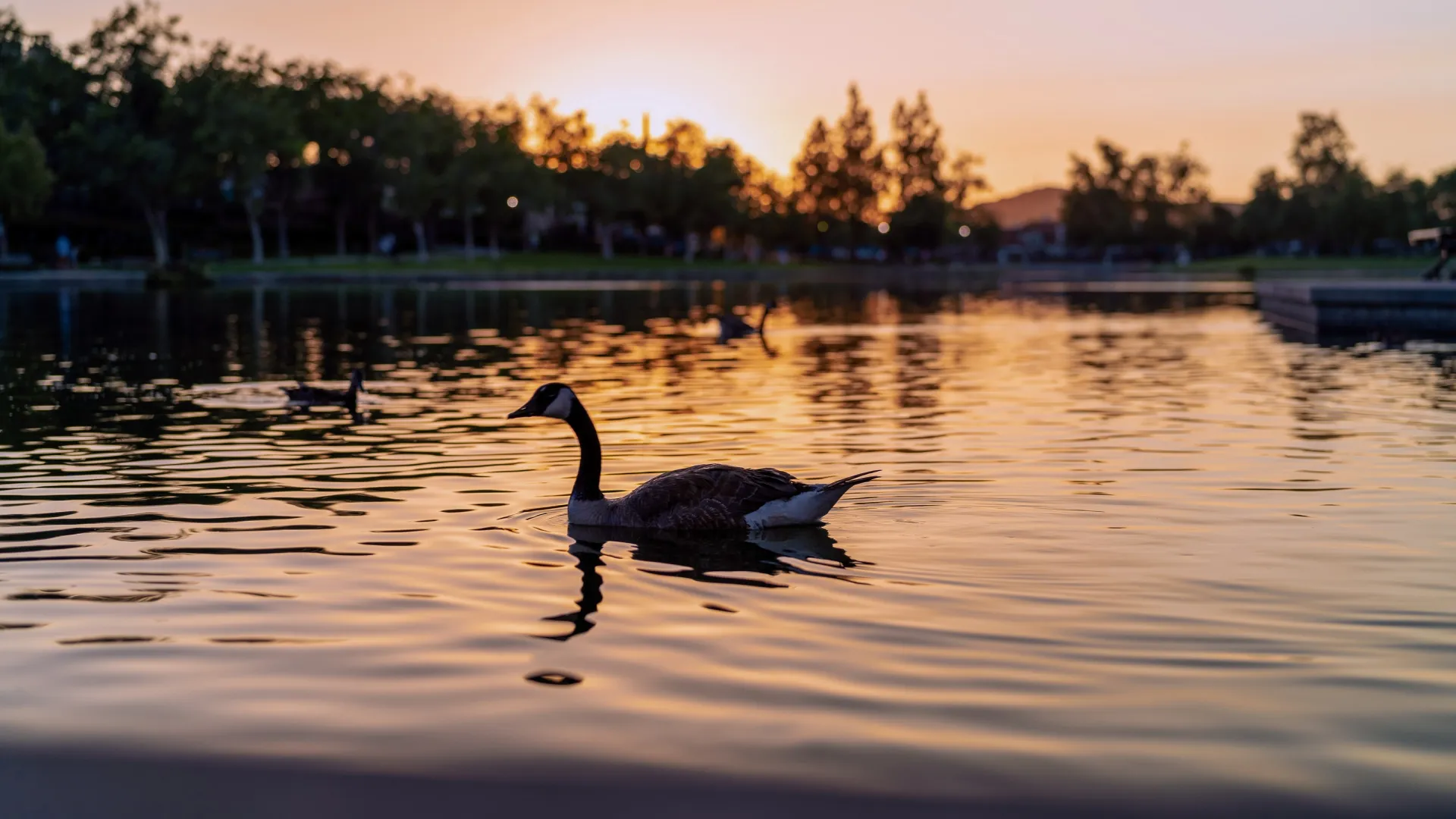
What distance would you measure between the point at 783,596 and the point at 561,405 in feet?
11.4

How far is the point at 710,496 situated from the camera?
482 inches

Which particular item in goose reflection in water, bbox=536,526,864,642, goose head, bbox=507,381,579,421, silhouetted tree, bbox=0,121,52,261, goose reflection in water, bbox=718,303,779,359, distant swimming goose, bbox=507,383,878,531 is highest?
silhouetted tree, bbox=0,121,52,261

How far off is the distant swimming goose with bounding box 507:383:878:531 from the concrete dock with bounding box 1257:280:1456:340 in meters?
30.7

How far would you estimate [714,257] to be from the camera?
609 feet

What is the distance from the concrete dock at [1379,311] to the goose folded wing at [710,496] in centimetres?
3077

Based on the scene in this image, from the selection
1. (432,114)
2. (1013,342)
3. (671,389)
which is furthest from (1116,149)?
(671,389)

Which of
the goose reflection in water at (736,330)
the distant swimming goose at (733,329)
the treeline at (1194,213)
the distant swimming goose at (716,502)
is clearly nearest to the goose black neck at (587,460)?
the distant swimming goose at (716,502)

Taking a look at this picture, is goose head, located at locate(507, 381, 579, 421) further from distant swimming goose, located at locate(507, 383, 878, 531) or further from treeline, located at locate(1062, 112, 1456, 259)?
treeline, located at locate(1062, 112, 1456, 259)

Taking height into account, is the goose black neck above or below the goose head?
below

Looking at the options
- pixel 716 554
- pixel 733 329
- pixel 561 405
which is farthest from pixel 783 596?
pixel 733 329

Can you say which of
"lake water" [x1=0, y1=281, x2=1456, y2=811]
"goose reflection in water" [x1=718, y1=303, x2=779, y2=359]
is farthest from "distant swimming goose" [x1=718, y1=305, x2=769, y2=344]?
"lake water" [x1=0, y1=281, x2=1456, y2=811]

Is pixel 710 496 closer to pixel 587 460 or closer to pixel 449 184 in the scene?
pixel 587 460

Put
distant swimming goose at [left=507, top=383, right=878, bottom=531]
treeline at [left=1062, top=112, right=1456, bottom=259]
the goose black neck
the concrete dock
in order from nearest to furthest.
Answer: distant swimming goose at [left=507, top=383, right=878, bottom=531] → the goose black neck → the concrete dock → treeline at [left=1062, top=112, right=1456, bottom=259]

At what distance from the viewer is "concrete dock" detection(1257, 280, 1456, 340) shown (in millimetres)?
39594
